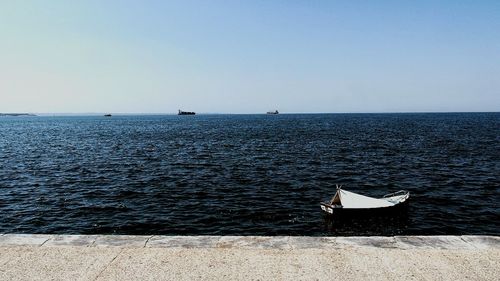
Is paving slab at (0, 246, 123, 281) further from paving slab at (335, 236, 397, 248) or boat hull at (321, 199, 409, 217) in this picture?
boat hull at (321, 199, 409, 217)

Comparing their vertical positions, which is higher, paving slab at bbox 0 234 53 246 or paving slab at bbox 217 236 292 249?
paving slab at bbox 0 234 53 246

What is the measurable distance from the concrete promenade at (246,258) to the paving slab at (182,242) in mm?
23

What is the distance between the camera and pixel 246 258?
7836 mm

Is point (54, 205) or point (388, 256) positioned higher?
point (388, 256)

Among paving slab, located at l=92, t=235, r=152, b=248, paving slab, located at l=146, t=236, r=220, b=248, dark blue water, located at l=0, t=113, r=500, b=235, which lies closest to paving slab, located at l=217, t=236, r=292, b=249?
paving slab, located at l=146, t=236, r=220, b=248

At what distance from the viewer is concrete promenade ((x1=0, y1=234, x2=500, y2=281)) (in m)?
7.08

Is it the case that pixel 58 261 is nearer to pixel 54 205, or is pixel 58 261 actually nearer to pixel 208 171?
pixel 54 205

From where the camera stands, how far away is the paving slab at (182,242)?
8.55 m

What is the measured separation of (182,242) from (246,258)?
1810 millimetres

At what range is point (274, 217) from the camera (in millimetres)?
19047

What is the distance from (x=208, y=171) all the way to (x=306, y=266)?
25147 mm

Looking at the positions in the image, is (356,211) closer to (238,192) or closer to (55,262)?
(238,192)

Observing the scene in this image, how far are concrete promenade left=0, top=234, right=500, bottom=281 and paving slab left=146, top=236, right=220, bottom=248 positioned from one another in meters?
0.02

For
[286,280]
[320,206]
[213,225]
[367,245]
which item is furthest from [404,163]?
[286,280]
